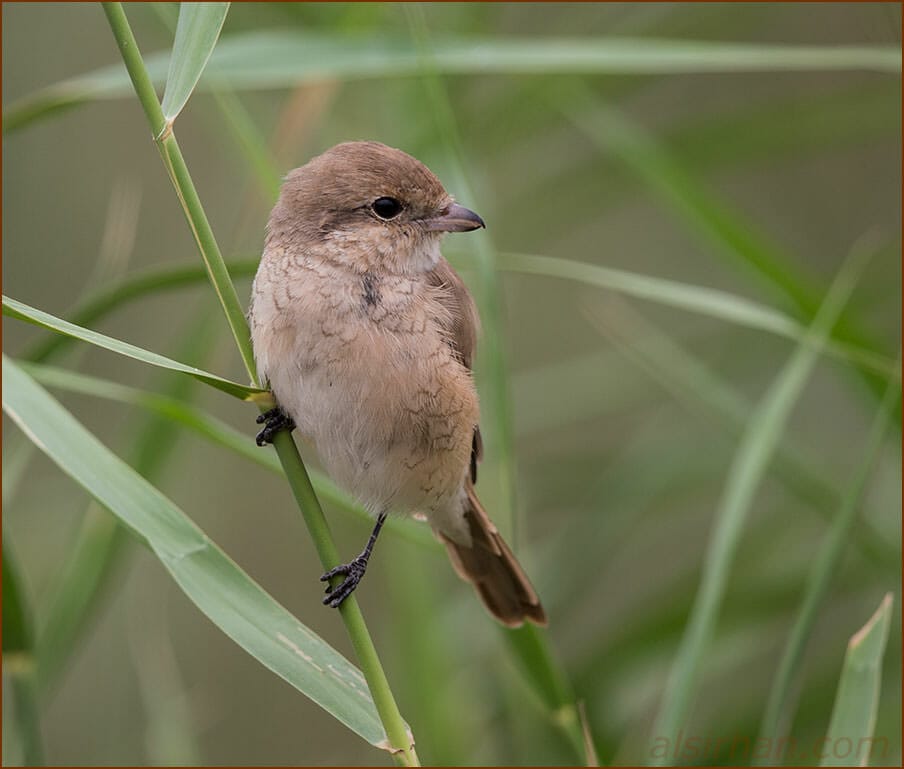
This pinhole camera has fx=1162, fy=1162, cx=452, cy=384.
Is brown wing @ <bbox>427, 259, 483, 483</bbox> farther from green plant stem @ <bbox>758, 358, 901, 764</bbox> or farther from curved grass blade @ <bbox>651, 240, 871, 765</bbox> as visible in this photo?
green plant stem @ <bbox>758, 358, 901, 764</bbox>

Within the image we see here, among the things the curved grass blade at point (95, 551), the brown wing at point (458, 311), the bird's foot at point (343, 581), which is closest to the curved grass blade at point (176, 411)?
the bird's foot at point (343, 581)

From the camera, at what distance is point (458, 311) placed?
7.34ft

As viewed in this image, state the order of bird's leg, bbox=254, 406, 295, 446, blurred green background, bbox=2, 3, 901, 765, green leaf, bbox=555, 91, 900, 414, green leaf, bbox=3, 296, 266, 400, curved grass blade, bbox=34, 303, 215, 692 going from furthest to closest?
1. blurred green background, bbox=2, 3, 901, 765
2. green leaf, bbox=555, 91, 900, 414
3. curved grass blade, bbox=34, 303, 215, 692
4. bird's leg, bbox=254, 406, 295, 446
5. green leaf, bbox=3, 296, 266, 400

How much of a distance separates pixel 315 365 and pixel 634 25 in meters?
1.74

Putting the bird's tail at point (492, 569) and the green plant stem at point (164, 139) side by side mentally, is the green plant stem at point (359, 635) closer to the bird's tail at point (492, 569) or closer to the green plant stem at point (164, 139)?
the green plant stem at point (164, 139)

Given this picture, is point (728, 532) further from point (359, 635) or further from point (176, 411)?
point (176, 411)

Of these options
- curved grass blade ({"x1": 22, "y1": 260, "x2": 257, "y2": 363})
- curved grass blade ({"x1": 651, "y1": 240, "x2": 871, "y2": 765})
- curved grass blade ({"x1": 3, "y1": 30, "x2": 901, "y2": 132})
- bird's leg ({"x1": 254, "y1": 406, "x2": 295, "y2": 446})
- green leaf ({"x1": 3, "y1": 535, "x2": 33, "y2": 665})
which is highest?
curved grass blade ({"x1": 3, "y1": 30, "x2": 901, "y2": 132})

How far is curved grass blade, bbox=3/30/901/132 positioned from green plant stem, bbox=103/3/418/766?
0.66 m

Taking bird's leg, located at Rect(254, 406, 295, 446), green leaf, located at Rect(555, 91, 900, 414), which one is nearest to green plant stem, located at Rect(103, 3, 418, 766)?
bird's leg, located at Rect(254, 406, 295, 446)

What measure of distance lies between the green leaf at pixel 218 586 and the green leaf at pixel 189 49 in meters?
0.48

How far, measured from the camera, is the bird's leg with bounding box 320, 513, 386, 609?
5.32 ft

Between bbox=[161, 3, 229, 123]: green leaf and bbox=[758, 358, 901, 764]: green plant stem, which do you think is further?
bbox=[758, 358, 901, 764]: green plant stem

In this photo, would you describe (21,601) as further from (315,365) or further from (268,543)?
(268,543)

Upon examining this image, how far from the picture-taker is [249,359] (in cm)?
165
